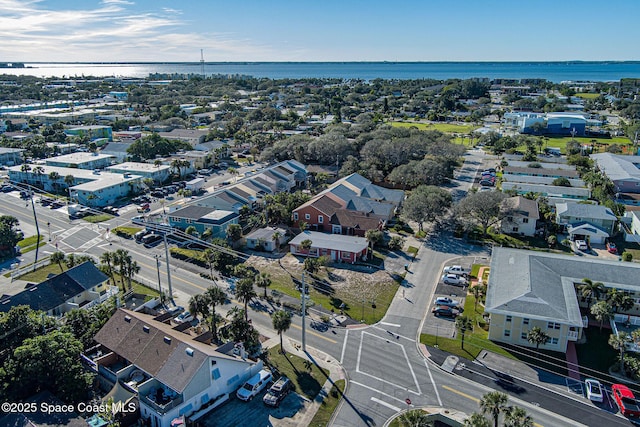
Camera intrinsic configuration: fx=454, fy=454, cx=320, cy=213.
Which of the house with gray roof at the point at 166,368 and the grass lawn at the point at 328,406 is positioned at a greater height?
the house with gray roof at the point at 166,368

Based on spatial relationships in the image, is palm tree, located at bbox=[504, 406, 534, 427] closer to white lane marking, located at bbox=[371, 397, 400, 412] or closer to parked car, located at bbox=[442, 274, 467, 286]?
white lane marking, located at bbox=[371, 397, 400, 412]

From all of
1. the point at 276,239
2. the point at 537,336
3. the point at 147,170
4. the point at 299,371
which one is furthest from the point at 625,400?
the point at 147,170

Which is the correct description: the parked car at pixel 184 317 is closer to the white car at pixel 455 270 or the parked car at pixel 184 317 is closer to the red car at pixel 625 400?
the white car at pixel 455 270

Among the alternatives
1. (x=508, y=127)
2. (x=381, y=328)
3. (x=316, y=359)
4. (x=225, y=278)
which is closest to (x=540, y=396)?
(x=381, y=328)

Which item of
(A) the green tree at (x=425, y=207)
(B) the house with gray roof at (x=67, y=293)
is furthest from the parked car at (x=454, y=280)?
(B) the house with gray roof at (x=67, y=293)

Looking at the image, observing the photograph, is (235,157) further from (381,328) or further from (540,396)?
(540,396)

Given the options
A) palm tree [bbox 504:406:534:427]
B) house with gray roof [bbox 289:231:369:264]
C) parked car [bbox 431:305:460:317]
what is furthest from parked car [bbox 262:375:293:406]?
house with gray roof [bbox 289:231:369:264]

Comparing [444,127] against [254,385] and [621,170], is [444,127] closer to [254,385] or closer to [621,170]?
[621,170]
